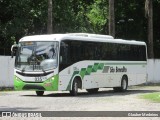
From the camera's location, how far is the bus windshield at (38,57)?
26.4 meters

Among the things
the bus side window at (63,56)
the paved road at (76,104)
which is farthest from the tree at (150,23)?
the paved road at (76,104)

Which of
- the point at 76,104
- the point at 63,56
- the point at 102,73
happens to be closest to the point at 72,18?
the point at 102,73

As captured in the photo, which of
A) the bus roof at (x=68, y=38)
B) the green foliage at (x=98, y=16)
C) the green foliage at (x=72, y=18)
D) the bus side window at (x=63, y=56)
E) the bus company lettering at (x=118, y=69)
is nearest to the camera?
the bus side window at (x=63, y=56)

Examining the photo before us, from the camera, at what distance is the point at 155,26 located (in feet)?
202

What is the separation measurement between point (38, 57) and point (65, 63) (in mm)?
1423

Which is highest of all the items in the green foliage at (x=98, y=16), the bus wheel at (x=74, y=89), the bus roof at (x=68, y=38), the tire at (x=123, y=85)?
the green foliage at (x=98, y=16)

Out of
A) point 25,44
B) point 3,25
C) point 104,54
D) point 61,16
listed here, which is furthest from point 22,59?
point 61,16

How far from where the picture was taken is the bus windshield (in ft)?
86.7

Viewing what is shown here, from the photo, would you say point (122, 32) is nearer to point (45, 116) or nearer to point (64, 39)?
point (64, 39)

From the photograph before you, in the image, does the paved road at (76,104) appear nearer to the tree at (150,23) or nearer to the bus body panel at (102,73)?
the bus body panel at (102,73)

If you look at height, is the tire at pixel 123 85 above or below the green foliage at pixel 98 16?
below

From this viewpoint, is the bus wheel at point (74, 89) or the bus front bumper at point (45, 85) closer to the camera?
the bus front bumper at point (45, 85)

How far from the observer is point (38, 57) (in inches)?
1047

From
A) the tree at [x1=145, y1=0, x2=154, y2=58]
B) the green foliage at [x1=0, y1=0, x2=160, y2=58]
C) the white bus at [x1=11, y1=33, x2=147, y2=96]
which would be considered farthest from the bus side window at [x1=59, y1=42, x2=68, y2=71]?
the tree at [x1=145, y1=0, x2=154, y2=58]
